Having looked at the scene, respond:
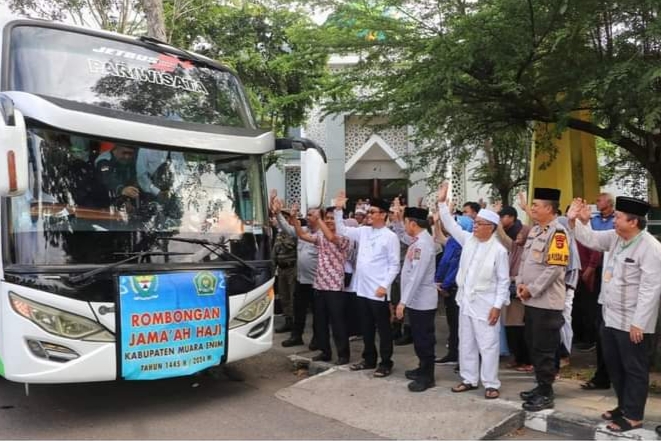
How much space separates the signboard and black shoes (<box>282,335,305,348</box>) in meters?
2.48

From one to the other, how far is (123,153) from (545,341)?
12.3 feet

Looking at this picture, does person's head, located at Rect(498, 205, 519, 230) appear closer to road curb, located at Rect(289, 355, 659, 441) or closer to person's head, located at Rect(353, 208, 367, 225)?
person's head, located at Rect(353, 208, 367, 225)

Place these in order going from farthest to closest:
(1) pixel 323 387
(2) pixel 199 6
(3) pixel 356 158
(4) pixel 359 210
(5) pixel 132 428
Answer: (3) pixel 356 158, (2) pixel 199 6, (4) pixel 359 210, (1) pixel 323 387, (5) pixel 132 428

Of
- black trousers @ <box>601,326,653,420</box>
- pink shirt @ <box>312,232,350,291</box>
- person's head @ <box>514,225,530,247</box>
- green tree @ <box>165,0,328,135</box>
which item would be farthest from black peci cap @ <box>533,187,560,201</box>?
green tree @ <box>165,0,328,135</box>

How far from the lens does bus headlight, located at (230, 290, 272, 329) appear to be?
207 inches

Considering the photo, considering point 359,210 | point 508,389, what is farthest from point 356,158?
point 508,389

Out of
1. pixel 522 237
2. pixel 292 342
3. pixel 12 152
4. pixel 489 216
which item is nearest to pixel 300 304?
pixel 292 342

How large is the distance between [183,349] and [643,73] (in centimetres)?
446

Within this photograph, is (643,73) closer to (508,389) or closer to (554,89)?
(554,89)

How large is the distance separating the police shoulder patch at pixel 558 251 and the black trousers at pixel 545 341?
400 mm

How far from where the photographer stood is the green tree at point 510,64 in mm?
5324

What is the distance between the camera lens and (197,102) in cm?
561

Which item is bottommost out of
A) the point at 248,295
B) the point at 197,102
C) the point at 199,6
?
the point at 248,295

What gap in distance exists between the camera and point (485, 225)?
5.29m
